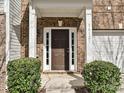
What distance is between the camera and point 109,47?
14.4 metres

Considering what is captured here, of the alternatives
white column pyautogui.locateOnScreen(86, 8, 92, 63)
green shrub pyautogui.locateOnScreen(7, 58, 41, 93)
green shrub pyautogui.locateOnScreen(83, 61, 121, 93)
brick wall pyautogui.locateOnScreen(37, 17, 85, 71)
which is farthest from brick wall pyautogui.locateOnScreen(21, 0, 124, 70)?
green shrub pyautogui.locateOnScreen(83, 61, 121, 93)

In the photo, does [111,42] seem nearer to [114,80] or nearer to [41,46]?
[41,46]

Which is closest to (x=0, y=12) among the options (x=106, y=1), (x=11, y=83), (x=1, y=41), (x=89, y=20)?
(x=1, y=41)

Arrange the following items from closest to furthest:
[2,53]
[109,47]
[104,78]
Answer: [104,78]
[2,53]
[109,47]

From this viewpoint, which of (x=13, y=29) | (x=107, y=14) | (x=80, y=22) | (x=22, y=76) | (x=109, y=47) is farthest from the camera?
(x=109, y=47)

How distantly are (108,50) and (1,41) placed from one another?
22.0 ft

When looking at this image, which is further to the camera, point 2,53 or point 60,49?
point 60,49

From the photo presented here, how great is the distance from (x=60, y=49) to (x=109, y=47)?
267 centimetres

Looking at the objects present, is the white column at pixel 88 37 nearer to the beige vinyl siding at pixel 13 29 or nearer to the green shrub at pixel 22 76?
the beige vinyl siding at pixel 13 29

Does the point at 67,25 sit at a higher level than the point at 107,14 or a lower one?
lower

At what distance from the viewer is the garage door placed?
14289 mm

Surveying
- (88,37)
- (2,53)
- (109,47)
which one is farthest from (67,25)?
(2,53)

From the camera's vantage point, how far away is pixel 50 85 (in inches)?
396

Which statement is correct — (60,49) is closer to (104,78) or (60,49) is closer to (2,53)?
(2,53)
